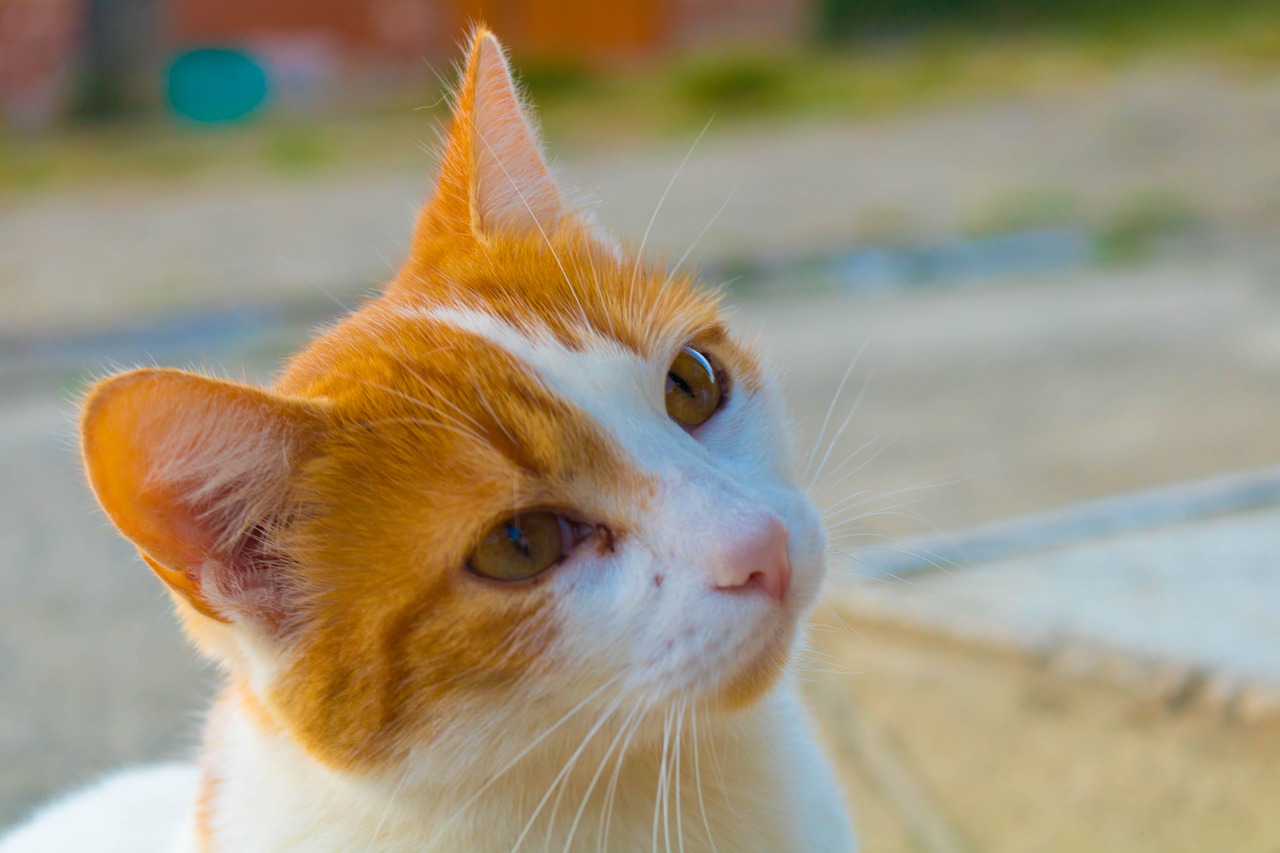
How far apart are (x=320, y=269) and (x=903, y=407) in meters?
3.22

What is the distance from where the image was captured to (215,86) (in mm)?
11805

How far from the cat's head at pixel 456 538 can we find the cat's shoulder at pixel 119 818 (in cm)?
44

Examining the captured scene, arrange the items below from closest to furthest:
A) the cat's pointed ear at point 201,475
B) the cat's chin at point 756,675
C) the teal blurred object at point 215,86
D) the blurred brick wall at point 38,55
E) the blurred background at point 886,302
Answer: the cat's pointed ear at point 201,475, the cat's chin at point 756,675, the blurred background at point 886,302, the teal blurred object at point 215,86, the blurred brick wall at point 38,55

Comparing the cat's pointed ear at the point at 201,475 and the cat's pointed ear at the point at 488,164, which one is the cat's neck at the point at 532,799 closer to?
the cat's pointed ear at the point at 201,475

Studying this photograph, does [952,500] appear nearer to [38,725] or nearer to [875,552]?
[875,552]

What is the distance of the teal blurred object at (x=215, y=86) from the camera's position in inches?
454

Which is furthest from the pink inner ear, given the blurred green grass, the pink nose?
the blurred green grass

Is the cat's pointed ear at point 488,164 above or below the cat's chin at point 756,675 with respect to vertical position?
above

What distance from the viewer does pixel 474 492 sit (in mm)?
1374

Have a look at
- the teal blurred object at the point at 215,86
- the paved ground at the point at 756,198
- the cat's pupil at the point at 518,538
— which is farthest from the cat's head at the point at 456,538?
the teal blurred object at the point at 215,86

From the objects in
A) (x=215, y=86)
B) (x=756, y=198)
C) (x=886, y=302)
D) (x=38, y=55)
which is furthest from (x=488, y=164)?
(x=38, y=55)

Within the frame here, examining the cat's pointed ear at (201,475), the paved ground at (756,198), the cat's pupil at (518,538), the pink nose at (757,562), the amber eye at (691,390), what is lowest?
the paved ground at (756,198)

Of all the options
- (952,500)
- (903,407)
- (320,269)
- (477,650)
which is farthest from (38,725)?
(320,269)

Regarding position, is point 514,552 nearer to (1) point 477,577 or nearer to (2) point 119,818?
(1) point 477,577
